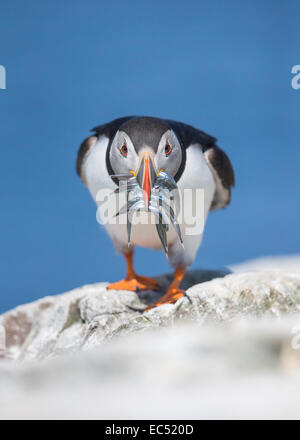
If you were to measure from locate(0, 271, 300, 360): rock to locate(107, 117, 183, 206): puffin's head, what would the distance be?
144cm

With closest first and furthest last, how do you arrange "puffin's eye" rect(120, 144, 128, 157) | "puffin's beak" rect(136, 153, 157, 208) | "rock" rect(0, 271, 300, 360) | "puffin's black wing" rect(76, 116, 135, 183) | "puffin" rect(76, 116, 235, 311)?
"puffin's beak" rect(136, 153, 157, 208) < "puffin" rect(76, 116, 235, 311) < "puffin's eye" rect(120, 144, 128, 157) < "rock" rect(0, 271, 300, 360) < "puffin's black wing" rect(76, 116, 135, 183)

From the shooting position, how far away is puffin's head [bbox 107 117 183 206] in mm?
5164

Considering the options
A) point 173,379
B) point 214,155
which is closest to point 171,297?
point 214,155

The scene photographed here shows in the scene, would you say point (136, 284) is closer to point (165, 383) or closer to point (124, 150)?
point (124, 150)

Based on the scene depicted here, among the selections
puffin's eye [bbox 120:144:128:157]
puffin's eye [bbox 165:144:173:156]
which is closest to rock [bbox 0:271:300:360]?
puffin's eye [bbox 165:144:173:156]

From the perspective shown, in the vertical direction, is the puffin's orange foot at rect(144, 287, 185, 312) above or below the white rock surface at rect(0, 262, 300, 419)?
above

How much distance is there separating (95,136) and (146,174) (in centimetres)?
213

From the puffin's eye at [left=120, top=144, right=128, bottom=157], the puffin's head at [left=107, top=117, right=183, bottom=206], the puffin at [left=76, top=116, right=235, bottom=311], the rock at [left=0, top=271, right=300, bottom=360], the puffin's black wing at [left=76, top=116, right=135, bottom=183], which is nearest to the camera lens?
the puffin's head at [left=107, top=117, right=183, bottom=206]

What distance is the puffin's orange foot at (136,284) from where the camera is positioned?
7.38 metres

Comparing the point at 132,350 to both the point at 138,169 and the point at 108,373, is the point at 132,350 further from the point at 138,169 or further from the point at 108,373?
the point at 138,169

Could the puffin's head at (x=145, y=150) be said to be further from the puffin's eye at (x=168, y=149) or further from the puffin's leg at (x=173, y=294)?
the puffin's leg at (x=173, y=294)

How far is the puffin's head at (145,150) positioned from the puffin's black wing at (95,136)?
558 millimetres

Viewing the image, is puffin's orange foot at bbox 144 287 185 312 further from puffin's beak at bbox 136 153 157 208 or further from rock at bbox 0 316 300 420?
rock at bbox 0 316 300 420
